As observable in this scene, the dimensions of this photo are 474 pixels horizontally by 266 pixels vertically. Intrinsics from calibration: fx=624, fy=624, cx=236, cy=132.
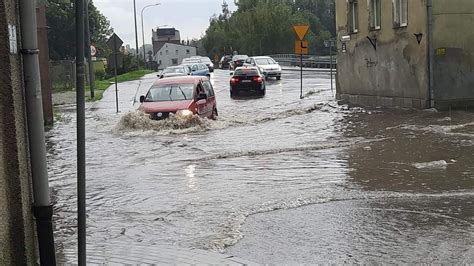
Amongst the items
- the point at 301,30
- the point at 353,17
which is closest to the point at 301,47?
the point at 301,30

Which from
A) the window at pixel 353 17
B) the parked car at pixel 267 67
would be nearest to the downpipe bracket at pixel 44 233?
the window at pixel 353 17

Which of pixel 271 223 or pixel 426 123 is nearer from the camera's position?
pixel 271 223

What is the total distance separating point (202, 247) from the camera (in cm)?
663

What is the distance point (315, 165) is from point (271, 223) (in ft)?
14.1

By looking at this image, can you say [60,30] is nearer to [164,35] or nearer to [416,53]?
[416,53]

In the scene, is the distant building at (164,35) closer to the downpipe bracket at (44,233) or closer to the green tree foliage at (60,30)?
the green tree foliage at (60,30)

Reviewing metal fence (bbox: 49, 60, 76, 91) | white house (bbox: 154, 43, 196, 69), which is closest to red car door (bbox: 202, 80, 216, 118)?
metal fence (bbox: 49, 60, 76, 91)

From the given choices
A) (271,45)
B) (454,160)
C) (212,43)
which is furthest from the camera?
Result: (212,43)

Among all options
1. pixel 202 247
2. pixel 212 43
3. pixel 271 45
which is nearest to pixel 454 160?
pixel 202 247

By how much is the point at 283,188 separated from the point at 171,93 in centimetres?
1025

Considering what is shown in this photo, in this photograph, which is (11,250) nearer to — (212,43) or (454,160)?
(454,160)

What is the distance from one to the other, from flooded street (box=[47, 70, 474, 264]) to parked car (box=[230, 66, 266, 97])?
1387 cm

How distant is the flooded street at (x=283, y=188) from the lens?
263 inches

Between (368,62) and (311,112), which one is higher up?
(368,62)
